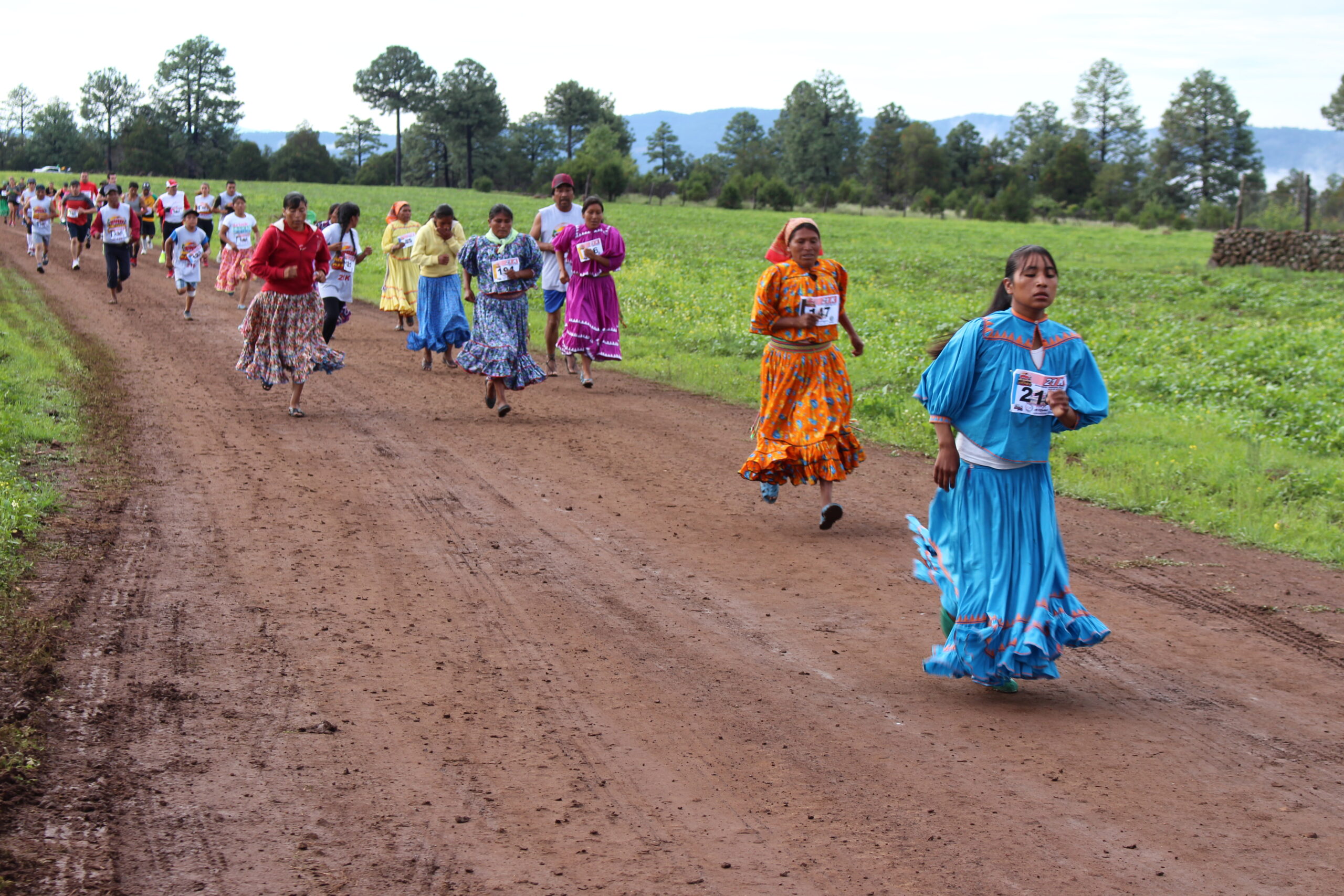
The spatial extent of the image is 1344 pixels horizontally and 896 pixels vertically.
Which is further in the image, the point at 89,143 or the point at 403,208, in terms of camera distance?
the point at 89,143

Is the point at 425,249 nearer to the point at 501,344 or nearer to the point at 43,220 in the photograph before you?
the point at 501,344

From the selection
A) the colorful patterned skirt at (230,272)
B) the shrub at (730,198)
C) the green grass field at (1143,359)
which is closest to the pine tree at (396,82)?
the shrub at (730,198)

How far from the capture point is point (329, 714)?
4.93 meters

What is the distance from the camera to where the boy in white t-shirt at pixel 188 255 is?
19.4 m

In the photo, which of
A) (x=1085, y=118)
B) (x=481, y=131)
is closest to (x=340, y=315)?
(x=481, y=131)

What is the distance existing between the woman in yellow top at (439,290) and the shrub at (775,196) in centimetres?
7260

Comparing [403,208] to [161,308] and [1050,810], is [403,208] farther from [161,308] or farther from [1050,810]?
[1050,810]

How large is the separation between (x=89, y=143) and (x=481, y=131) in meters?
39.3

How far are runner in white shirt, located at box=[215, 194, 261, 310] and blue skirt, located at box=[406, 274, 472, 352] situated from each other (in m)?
5.98

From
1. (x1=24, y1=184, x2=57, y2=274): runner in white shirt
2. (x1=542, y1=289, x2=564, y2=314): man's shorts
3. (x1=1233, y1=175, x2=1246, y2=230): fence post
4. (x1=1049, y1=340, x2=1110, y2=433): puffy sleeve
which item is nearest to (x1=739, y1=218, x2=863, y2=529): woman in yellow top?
(x1=1049, y1=340, x2=1110, y2=433): puffy sleeve

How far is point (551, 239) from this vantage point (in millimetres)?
13562

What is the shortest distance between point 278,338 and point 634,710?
7.93 m

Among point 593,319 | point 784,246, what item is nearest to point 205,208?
point 593,319

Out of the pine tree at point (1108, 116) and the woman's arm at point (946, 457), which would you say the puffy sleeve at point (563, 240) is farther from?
the pine tree at point (1108, 116)
